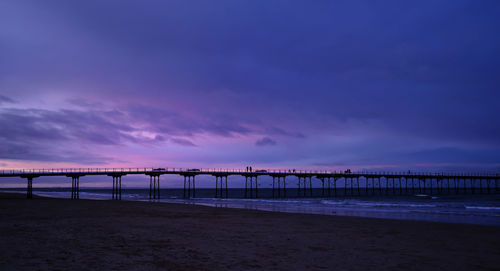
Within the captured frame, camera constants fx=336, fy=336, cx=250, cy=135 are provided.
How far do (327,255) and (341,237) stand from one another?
3.70m

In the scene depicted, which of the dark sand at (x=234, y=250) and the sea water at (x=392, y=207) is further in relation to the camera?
the sea water at (x=392, y=207)

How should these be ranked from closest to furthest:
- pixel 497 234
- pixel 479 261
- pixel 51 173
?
pixel 479 261 → pixel 497 234 → pixel 51 173

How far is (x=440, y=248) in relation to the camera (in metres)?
10.4

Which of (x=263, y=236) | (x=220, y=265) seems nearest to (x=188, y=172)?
(x=263, y=236)

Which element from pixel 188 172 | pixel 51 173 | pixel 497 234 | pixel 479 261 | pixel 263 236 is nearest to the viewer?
pixel 479 261

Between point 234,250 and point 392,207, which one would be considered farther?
point 392,207

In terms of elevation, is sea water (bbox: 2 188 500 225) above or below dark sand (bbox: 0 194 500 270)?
below

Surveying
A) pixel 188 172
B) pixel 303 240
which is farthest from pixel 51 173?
pixel 303 240

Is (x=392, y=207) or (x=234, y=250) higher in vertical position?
(x=234, y=250)

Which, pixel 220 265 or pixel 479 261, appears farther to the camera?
pixel 479 261

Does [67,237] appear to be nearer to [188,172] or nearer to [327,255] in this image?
[327,255]

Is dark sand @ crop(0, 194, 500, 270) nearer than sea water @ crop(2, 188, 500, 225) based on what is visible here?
Yes

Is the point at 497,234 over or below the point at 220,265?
below

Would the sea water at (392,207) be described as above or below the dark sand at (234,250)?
below
